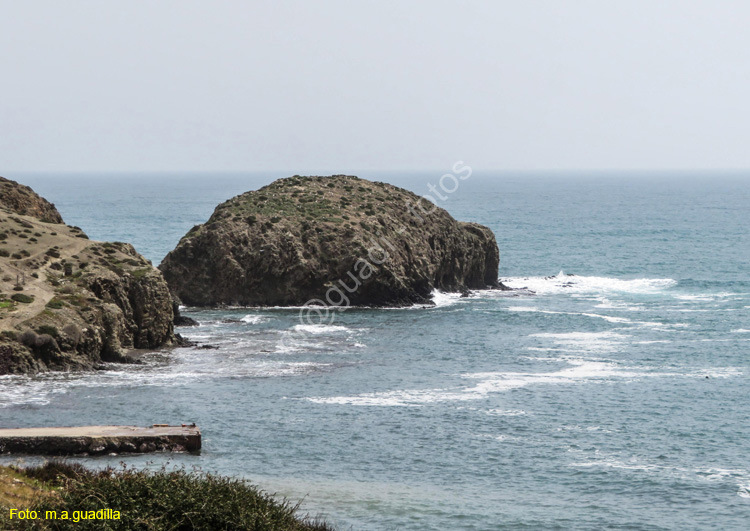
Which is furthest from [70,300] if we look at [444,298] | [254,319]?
[444,298]

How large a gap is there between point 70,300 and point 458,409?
32.5 metres

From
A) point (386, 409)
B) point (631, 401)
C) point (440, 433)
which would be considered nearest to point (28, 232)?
point (386, 409)

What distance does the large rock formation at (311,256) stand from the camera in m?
103

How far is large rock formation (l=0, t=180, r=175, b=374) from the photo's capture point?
6712cm

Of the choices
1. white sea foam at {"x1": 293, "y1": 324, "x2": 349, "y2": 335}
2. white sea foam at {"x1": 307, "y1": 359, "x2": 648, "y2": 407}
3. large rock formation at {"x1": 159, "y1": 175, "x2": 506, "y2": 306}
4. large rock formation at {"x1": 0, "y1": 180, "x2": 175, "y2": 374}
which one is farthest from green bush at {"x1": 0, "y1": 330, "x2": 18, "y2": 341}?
large rock formation at {"x1": 159, "y1": 175, "x2": 506, "y2": 306}

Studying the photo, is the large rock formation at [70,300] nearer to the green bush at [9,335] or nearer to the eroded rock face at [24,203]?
the green bush at [9,335]

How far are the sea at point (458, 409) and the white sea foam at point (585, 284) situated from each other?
57.9 feet

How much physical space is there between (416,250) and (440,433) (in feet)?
195

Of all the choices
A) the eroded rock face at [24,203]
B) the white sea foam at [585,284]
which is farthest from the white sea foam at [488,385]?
the eroded rock face at [24,203]

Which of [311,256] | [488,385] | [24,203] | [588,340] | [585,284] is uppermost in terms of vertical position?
[24,203]

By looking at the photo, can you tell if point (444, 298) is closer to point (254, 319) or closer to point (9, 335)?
point (254, 319)

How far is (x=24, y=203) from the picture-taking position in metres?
106

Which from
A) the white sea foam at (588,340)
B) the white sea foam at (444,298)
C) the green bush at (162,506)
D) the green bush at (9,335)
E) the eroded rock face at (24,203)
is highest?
the eroded rock face at (24,203)

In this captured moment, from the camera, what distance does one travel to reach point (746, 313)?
10006 centimetres
